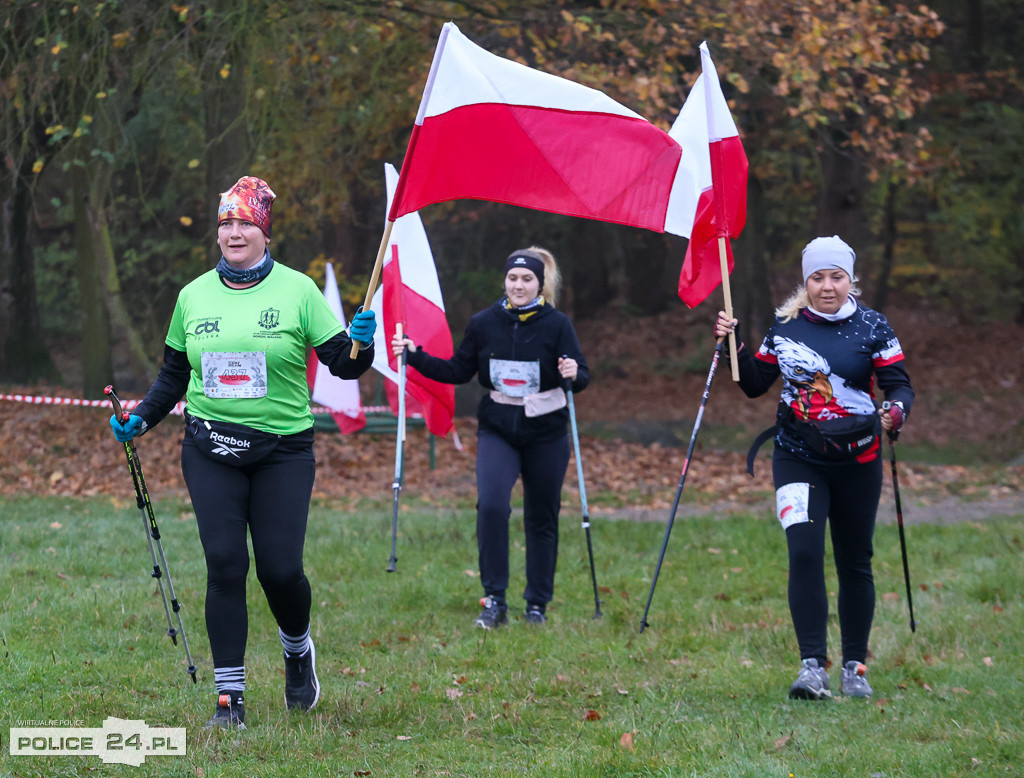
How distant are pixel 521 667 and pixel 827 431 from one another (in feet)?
6.33

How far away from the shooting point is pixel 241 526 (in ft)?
16.0

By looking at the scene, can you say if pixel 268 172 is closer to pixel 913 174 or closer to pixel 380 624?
pixel 913 174

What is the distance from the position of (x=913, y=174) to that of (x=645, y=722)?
1202 cm

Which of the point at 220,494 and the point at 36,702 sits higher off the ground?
the point at 220,494

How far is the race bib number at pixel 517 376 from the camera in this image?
7199 mm

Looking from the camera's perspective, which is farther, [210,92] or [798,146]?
[798,146]

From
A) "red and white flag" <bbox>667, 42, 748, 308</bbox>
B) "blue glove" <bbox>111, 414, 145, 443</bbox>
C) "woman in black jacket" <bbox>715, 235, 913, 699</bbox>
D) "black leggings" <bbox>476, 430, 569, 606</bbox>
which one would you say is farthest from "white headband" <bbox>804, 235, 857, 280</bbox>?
"blue glove" <bbox>111, 414, 145, 443</bbox>

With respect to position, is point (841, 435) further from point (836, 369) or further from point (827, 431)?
point (836, 369)

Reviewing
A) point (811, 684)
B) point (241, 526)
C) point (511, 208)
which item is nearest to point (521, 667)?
point (811, 684)

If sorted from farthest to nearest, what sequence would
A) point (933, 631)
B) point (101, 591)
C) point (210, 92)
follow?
1. point (210, 92)
2. point (101, 591)
3. point (933, 631)

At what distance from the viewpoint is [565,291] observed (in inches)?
1129

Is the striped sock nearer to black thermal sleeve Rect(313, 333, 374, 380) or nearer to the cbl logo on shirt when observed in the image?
black thermal sleeve Rect(313, 333, 374, 380)

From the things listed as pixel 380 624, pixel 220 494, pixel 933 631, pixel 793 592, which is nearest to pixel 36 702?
pixel 220 494

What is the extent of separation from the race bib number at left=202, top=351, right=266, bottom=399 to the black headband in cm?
269
